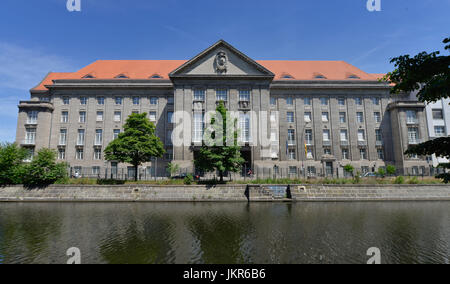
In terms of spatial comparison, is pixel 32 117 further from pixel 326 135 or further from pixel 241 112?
pixel 326 135

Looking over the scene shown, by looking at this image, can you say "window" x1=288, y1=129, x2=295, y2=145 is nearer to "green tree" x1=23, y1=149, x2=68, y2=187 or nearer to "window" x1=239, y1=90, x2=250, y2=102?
"window" x1=239, y1=90, x2=250, y2=102

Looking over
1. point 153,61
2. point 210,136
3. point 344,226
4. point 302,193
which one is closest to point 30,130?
point 153,61

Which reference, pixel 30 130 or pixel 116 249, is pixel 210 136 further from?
pixel 30 130

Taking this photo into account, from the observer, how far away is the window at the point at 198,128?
38.2m

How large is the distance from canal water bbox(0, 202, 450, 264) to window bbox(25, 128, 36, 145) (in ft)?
103

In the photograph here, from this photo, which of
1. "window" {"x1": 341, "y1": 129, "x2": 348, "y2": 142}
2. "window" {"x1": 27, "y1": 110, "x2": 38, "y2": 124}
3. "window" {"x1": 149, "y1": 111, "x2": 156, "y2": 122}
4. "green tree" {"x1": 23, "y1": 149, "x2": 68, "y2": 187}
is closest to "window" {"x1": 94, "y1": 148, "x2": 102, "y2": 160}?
"window" {"x1": 149, "y1": 111, "x2": 156, "y2": 122}

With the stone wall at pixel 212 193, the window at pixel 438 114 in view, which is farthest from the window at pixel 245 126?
the window at pixel 438 114

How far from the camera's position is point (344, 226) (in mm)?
13422

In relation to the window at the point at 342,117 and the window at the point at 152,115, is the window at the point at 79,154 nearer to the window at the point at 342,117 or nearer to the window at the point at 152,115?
the window at the point at 152,115

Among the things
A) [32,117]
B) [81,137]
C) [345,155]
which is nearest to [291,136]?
[345,155]

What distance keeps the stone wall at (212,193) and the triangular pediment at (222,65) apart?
71.3 feet

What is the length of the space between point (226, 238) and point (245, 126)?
2923 cm

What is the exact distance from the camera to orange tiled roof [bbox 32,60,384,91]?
151 feet

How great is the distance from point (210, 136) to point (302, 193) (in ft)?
42.6
